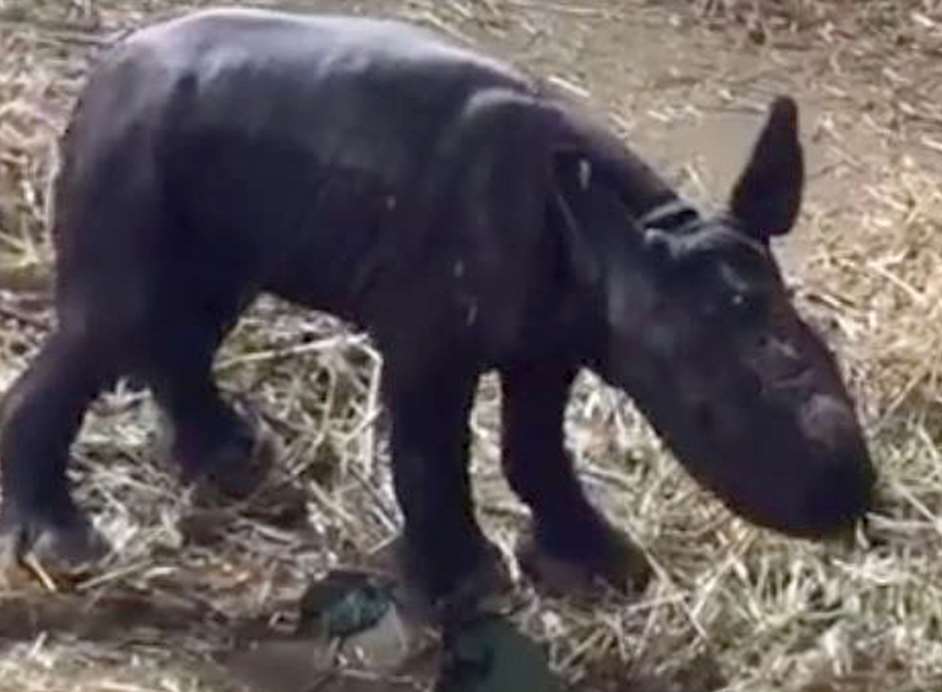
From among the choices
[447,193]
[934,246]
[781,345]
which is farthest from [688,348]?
[934,246]

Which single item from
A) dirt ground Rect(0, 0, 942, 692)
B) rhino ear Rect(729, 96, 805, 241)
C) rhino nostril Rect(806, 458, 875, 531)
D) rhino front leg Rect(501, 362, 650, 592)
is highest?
rhino ear Rect(729, 96, 805, 241)

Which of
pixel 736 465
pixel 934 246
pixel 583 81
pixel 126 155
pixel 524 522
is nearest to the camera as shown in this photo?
pixel 736 465

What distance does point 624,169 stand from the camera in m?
3.19

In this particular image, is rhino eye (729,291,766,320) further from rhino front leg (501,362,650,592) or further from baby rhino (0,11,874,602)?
rhino front leg (501,362,650,592)

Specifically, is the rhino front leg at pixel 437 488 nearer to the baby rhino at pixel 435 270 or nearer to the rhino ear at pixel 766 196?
the baby rhino at pixel 435 270

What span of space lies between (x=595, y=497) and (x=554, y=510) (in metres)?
0.24

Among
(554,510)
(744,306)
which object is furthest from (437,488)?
(744,306)

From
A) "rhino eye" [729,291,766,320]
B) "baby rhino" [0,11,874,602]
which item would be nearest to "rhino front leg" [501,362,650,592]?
"baby rhino" [0,11,874,602]

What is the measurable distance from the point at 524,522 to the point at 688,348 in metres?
0.54

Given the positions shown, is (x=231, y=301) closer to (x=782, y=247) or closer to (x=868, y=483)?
(x=868, y=483)

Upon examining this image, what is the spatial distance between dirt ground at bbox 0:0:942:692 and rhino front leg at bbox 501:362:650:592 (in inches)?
1.4

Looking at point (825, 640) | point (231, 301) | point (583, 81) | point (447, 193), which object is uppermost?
point (447, 193)

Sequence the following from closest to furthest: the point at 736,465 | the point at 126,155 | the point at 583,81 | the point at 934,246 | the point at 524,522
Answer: the point at 736,465
the point at 126,155
the point at 524,522
the point at 934,246
the point at 583,81

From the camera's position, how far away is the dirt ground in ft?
11.1
